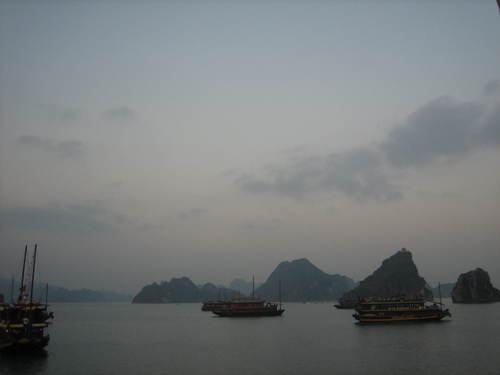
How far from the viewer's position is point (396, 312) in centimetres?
9188

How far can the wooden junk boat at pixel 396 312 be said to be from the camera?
3612 inches

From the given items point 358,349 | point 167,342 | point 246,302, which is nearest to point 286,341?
point 358,349

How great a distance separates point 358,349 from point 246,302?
7187cm

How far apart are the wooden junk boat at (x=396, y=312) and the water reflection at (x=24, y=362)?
65.7 m

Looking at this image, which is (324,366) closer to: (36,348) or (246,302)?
(36,348)

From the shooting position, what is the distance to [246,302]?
413 feet

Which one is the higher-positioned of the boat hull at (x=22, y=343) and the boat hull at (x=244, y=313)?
the boat hull at (x=22, y=343)

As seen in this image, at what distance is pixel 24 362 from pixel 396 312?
7268 cm

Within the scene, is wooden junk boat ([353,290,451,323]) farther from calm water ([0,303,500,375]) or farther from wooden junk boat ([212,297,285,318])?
wooden junk boat ([212,297,285,318])

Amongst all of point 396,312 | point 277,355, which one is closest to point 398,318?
point 396,312

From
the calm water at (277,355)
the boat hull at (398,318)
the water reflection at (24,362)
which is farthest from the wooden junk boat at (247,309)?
the water reflection at (24,362)

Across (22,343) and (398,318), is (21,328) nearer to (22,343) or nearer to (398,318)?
(22,343)

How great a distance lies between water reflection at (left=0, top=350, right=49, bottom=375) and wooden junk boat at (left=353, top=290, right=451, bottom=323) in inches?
2587

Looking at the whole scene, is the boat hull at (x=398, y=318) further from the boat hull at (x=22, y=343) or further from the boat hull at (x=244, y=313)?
the boat hull at (x=22, y=343)
